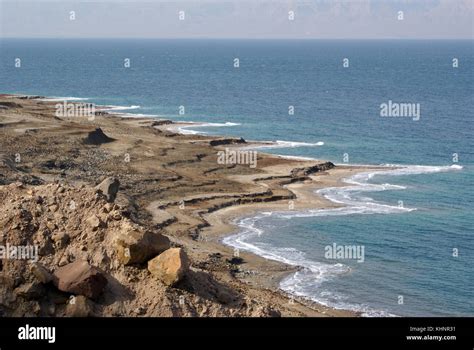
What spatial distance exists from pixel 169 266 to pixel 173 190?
122 feet

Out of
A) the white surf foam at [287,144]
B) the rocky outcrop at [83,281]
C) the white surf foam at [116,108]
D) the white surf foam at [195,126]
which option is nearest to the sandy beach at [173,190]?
the rocky outcrop at [83,281]

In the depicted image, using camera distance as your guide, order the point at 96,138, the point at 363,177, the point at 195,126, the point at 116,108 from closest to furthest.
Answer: the point at 363,177 → the point at 96,138 → the point at 195,126 → the point at 116,108

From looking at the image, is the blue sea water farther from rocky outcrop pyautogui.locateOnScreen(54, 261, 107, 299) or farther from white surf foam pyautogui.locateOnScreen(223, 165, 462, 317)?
rocky outcrop pyautogui.locateOnScreen(54, 261, 107, 299)

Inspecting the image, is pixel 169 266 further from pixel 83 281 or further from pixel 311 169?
pixel 311 169

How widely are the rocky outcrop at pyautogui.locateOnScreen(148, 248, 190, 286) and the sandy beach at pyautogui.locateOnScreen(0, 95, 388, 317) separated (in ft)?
0.72

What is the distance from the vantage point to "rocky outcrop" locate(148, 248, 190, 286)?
68.3 ft

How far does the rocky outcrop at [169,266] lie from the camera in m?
20.8

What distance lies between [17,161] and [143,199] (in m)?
9.03

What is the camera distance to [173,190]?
58094 mm

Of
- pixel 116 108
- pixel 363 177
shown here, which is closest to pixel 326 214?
pixel 363 177

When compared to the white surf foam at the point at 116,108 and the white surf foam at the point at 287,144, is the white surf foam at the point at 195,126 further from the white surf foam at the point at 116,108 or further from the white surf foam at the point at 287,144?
the white surf foam at the point at 116,108
